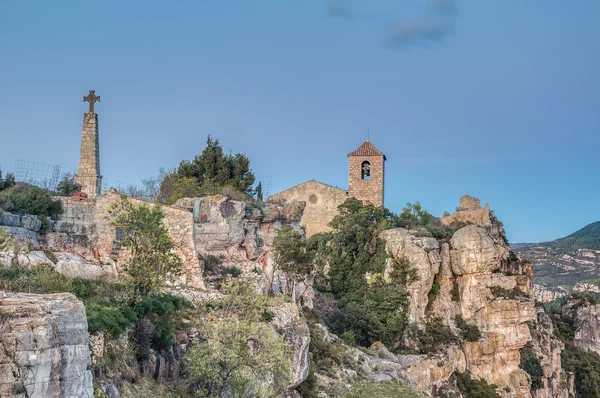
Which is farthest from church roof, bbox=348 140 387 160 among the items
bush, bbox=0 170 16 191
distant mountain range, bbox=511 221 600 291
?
distant mountain range, bbox=511 221 600 291

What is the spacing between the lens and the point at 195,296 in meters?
17.8

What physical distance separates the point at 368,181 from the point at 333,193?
3112mm

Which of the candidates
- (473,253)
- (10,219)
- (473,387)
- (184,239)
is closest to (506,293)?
(473,253)

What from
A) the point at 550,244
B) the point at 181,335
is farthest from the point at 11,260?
the point at 550,244

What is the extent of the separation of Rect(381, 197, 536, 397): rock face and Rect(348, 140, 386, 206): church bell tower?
1110cm

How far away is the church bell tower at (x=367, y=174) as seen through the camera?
51750 mm

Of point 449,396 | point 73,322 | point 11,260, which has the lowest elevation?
point 449,396

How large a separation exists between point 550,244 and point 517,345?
88.8 meters

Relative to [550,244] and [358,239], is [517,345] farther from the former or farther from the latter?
[550,244]

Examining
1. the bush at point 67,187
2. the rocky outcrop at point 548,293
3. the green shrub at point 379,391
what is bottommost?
the green shrub at point 379,391

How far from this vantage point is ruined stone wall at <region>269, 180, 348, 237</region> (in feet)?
169

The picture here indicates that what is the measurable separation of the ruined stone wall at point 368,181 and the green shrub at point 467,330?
14.3m


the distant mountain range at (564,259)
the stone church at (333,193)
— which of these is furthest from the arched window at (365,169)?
the distant mountain range at (564,259)

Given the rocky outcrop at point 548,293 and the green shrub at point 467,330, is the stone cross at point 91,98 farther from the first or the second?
the rocky outcrop at point 548,293
